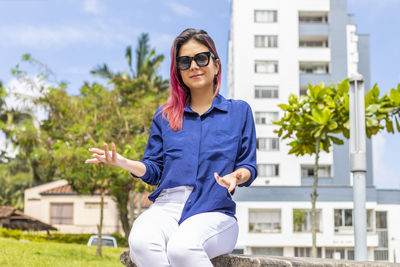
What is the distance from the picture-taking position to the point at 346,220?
32.4 m

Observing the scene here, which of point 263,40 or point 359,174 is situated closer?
point 359,174

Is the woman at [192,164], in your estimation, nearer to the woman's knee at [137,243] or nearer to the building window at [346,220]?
the woman's knee at [137,243]

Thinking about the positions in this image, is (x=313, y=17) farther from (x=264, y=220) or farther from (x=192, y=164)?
(x=192, y=164)

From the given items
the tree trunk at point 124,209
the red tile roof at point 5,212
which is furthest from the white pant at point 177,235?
the red tile roof at point 5,212

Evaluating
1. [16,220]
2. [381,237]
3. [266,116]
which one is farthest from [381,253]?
[16,220]

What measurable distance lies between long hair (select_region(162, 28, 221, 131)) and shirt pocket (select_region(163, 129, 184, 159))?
0.04 metres

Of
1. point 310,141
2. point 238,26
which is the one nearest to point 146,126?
point 310,141

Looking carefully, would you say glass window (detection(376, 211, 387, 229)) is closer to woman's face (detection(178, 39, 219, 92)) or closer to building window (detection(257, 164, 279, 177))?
building window (detection(257, 164, 279, 177))

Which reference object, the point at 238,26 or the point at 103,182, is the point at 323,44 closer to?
the point at 238,26

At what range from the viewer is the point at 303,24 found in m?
38.7

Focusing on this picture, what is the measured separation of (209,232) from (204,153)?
18.8 inches

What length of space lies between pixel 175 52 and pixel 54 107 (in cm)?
1357

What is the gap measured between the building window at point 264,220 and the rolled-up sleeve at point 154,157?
3041 cm

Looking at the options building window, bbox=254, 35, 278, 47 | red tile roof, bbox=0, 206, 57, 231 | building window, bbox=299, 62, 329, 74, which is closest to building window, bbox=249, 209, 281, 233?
building window, bbox=299, 62, 329, 74
